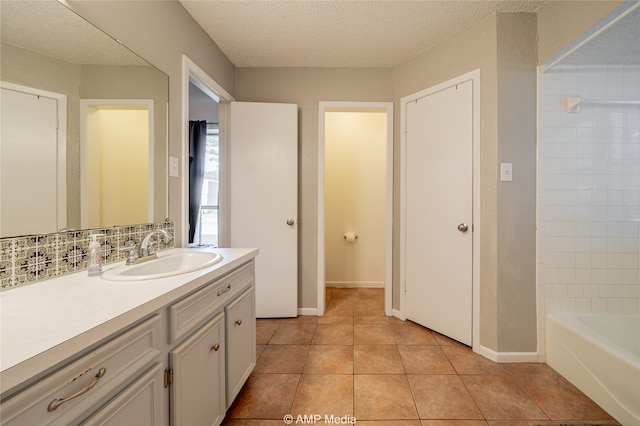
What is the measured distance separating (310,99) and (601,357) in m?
2.78

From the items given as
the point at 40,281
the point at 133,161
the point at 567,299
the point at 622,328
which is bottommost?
the point at 622,328

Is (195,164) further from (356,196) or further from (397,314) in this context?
(397,314)

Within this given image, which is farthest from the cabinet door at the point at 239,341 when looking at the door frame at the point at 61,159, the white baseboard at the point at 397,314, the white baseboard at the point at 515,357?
the white baseboard at the point at 515,357

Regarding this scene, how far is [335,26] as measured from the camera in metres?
1.88

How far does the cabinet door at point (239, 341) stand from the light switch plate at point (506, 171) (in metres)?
1.88

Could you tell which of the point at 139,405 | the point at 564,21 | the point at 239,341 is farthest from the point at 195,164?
the point at 564,21

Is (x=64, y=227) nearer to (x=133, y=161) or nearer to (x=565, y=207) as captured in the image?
(x=133, y=161)

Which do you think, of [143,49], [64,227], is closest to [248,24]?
[143,49]

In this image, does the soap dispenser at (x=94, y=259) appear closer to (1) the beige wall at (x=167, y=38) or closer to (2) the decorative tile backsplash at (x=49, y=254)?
(2) the decorative tile backsplash at (x=49, y=254)

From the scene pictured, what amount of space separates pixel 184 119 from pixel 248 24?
920mm

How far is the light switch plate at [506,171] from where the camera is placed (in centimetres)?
174

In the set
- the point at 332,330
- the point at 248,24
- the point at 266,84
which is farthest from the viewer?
the point at 266,84

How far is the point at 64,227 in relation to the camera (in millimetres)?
984

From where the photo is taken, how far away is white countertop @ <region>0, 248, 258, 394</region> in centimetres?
47
